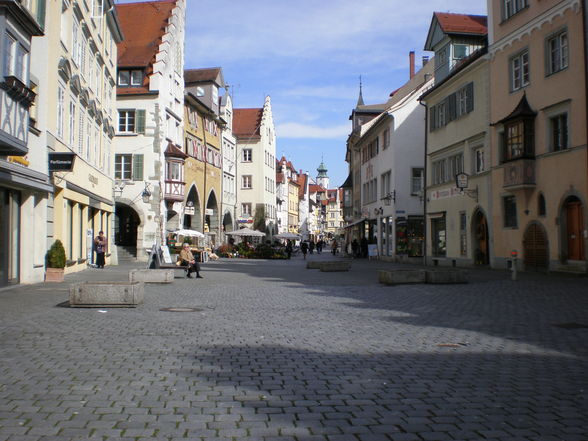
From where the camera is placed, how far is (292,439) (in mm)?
4488

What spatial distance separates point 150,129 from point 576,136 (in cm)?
2925

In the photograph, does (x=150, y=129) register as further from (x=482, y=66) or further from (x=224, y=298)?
(x=224, y=298)

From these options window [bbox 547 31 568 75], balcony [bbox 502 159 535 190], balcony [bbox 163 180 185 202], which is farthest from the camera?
balcony [bbox 163 180 185 202]

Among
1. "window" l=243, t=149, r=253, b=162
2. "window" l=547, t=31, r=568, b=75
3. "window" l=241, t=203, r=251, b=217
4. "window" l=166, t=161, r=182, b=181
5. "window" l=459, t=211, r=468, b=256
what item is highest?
"window" l=243, t=149, r=253, b=162

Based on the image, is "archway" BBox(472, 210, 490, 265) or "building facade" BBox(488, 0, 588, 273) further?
"archway" BBox(472, 210, 490, 265)

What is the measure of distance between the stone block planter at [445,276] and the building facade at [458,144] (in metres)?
9.68

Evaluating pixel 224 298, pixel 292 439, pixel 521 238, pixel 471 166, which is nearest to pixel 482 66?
pixel 471 166

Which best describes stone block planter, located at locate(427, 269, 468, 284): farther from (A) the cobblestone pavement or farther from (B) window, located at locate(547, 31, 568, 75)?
(B) window, located at locate(547, 31, 568, 75)

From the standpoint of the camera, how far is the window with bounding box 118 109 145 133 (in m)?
43.9

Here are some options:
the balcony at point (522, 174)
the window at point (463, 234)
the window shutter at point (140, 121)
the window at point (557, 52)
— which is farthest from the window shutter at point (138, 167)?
the window at point (557, 52)

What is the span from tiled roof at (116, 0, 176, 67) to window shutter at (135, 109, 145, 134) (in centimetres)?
340

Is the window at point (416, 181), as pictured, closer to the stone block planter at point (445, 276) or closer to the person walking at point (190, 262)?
the person walking at point (190, 262)

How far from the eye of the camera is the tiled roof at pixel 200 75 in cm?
5838

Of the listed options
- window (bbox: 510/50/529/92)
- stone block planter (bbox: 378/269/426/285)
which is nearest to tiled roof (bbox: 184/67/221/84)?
window (bbox: 510/50/529/92)
